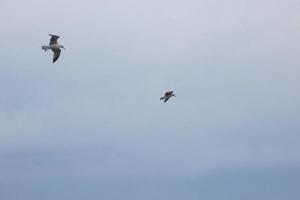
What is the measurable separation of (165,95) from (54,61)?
2427 cm

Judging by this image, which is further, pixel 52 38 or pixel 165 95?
pixel 165 95

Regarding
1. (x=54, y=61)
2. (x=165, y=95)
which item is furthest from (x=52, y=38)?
(x=165, y=95)

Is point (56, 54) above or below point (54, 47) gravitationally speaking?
below

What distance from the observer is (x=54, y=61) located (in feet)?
460

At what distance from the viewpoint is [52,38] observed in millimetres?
139000

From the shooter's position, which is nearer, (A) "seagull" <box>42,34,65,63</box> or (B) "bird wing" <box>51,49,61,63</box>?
(A) "seagull" <box>42,34,65,63</box>

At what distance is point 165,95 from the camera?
15712 centimetres

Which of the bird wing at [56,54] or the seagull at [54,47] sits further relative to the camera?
the bird wing at [56,54]

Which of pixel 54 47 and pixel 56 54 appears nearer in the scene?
pixel 54 47

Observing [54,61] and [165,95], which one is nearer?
[54,61]

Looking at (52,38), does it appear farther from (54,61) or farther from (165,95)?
(165,95)

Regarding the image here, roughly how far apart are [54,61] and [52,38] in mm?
3559
